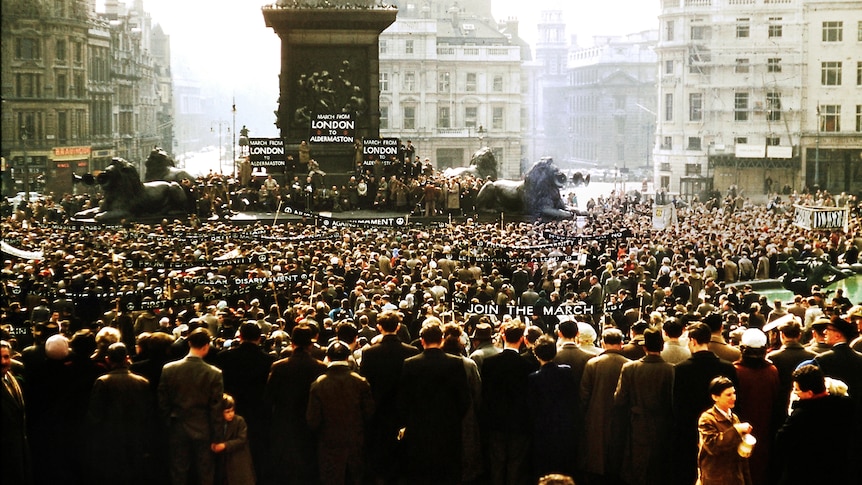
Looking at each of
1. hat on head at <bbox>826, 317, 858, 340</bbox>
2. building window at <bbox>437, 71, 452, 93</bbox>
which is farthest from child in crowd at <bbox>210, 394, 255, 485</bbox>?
building window at <bbox>437, 71, 452, 93</bbox>

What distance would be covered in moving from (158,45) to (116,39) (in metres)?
24.4

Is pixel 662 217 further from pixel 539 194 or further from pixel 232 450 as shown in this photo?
pixel 232 450

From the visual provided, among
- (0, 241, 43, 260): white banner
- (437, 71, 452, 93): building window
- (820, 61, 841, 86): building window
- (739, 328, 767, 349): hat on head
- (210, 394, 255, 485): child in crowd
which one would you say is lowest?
(210, 394, 255, 485): child in crowd

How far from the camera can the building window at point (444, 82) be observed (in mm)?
89000

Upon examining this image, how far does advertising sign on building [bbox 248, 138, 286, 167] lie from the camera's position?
121ft

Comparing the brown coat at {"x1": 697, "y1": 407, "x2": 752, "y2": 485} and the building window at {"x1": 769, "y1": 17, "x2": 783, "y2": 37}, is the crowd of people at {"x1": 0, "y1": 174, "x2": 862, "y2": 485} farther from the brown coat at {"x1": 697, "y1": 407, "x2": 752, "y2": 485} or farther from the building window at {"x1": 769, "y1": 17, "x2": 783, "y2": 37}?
the building window at {"x1": 769, "y1": 17, "x2": 783, "y2": 37}

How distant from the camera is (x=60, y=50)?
201ft

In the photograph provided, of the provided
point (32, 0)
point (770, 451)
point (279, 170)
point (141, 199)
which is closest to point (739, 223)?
point (279, 170)

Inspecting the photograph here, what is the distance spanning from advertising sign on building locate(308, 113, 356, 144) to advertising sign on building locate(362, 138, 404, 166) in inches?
70.0

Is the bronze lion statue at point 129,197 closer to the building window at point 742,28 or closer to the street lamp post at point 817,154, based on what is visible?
the street lamp post at point 817,154

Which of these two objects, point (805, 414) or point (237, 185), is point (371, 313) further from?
point (237, 185)

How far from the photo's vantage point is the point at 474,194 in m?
35.9

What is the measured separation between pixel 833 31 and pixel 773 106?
5.42 m

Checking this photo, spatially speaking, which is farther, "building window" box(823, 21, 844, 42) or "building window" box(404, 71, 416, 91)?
"building window" box(404, 71, 416, 91)
